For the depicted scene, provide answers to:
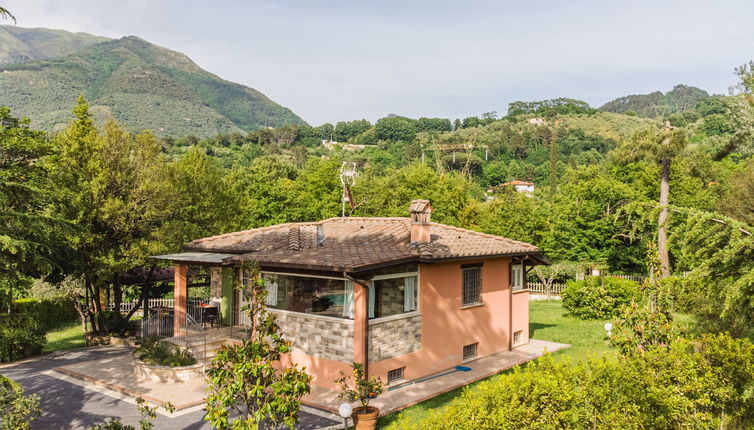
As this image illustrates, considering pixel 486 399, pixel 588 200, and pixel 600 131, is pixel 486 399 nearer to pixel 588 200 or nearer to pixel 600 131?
pixel 588 200

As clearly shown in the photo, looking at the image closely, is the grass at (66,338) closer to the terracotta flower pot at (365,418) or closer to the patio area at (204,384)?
the patio area at (204,384)

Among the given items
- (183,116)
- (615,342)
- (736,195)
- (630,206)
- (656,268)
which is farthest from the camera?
Answer: (183,116)

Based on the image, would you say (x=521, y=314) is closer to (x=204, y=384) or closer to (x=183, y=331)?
(x=204, y=384)

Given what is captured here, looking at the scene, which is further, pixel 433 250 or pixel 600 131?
pixel 600 131

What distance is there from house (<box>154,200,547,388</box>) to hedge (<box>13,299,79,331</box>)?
11.1 m

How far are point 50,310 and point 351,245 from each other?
1789 centimetres

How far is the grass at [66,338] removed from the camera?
18797 millimetres

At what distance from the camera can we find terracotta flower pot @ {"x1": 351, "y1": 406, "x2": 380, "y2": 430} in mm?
9648

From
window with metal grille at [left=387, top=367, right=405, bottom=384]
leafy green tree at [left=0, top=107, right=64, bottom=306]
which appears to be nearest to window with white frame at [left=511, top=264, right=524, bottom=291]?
window with metal grille at [left=387, top=367, right=405, bottom=384]

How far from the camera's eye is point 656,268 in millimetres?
10367

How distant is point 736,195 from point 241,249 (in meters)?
36.1

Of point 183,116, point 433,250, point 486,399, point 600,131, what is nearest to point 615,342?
point 486,399

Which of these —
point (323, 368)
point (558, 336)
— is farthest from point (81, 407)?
point (558, 336)

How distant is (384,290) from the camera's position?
42.7ft
